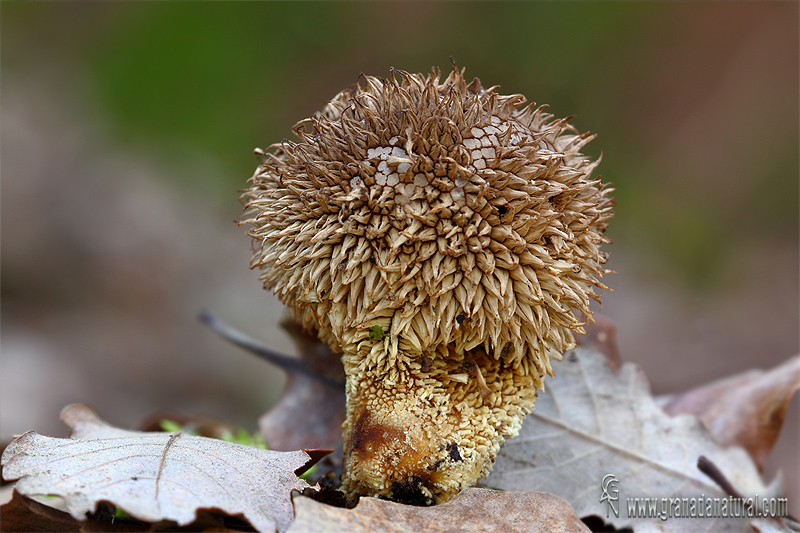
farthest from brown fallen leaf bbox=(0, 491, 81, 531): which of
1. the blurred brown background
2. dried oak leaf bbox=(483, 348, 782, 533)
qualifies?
the blurred brown background

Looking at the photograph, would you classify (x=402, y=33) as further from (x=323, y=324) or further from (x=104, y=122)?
(x=323, y=324)

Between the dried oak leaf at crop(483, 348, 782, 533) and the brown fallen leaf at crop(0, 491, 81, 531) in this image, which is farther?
the dried oak leaf at crop(483, 348, 782, 533)

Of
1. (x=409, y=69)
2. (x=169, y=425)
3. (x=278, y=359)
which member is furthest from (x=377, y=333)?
(x=409, y=69)

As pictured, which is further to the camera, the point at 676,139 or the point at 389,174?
the point at 676,139

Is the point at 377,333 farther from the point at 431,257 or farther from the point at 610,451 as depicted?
the point at 610,451

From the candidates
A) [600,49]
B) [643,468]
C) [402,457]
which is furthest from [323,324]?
[600,49]

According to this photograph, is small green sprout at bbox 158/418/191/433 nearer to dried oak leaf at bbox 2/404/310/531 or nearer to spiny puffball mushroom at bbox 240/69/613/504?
dried oak leaf at bbox 2/404/310/531
